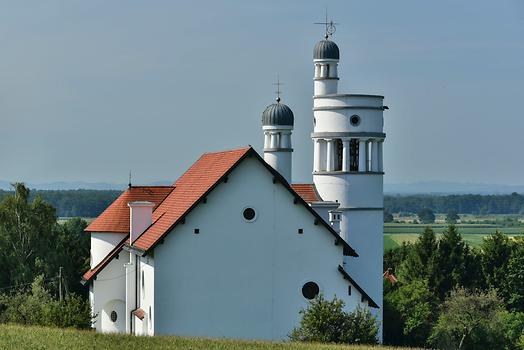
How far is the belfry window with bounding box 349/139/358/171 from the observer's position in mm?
65750

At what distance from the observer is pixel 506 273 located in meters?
88.8

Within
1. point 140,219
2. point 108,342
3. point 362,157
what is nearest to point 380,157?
point 362,157

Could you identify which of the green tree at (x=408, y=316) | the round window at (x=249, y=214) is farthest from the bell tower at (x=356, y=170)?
the round window at (x=249, y=214)

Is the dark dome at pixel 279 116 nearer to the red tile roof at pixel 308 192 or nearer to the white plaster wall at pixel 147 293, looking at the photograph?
the red tile roof at pixel 308 192

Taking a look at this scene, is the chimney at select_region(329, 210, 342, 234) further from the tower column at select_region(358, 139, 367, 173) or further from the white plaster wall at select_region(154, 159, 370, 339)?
the white plaster wall at select_region(154, 159, 370, 339)

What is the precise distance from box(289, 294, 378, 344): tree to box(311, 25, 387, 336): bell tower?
18.5 m

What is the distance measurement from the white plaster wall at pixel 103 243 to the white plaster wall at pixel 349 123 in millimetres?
12694

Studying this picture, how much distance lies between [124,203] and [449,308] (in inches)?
935

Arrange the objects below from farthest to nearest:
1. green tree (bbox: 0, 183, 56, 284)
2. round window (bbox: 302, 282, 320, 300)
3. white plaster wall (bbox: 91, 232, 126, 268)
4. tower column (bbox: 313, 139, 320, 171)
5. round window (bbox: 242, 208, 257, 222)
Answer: green tree (bbox: 0, 183, 56, 284) → tower column (bbox: 313, 139, 320, 171) → white plaster wall (bbox: 91, 232, 126, 268) → round window (bbox: 302, 282, 320, 300) → round window (bbox: 242, 208, 257, 222)

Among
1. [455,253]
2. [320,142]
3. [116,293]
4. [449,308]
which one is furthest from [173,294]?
[455,253]

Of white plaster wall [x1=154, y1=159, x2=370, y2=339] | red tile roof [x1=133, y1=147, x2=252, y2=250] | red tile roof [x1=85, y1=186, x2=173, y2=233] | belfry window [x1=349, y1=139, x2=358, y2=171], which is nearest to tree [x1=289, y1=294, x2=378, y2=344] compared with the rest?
white plaster wall [x1=154, y1=159, x2=370, y2=339]

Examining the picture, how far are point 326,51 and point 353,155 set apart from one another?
6.46m

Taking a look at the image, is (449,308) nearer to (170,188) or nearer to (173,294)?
(170,188)

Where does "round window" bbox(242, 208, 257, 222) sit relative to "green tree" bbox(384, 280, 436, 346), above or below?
above
